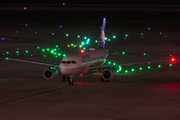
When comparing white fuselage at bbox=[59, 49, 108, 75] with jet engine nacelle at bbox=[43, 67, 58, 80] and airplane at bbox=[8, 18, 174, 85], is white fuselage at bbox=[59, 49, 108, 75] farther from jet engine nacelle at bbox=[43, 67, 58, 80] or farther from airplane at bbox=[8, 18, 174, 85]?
jet engine nacelle at bbox=[43, 67, 58, 80]

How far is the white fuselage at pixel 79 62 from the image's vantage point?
3694 cm

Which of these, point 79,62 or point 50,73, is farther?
point 50,73

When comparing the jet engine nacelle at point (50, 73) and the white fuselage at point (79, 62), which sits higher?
the white fuselage at point (79, 62)

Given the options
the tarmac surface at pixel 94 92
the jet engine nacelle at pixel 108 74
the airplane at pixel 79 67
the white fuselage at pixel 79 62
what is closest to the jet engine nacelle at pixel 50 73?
the airplane at pixel 79 67

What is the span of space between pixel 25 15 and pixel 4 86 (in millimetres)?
99160

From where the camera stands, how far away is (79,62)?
38281mm

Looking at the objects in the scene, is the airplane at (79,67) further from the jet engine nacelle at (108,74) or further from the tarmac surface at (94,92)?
the tarmac surface at (94,92)

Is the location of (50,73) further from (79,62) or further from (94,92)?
(94,92)

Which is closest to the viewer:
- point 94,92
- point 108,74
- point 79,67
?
point 94,92

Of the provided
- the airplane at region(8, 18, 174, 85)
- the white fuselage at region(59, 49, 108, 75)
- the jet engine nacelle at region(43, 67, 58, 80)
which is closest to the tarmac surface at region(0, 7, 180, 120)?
the jet engine nacelle at region(43, 67, 58, 80)

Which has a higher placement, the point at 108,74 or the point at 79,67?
the point at 79,67

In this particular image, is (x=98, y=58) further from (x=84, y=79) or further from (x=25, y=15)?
(x=25, y=15)

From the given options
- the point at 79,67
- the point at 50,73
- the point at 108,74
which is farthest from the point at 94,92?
the point at 50,73

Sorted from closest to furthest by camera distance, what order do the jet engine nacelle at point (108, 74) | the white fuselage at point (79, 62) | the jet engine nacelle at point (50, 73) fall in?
the white fuselage at point (79, 62), the jet engine nacelle at point (108, 74), the jet engine nacelle at point (50, 73)
